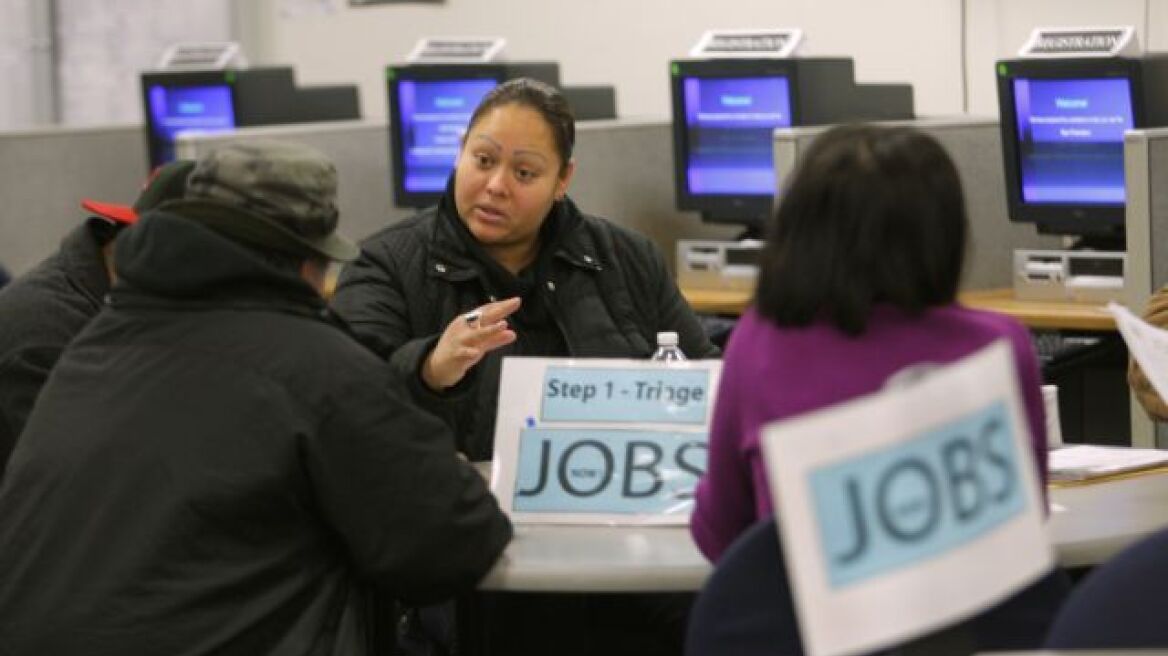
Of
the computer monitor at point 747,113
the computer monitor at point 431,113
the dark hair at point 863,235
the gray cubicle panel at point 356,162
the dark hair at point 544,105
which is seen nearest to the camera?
the dark hair at point 863,235

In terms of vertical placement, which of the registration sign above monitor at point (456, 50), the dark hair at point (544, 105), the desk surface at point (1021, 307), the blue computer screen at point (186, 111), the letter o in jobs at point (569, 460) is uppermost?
the registration sign above monitor at point (456, 50)

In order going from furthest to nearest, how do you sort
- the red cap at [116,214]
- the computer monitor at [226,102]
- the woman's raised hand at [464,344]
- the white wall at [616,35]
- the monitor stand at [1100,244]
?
1. the computer monitor at [226,102]
2. the white wall at [616,35]
3. the monitor stand at [1100,244]
4. the red cap at [116,214]
5. the woman's raised hand at [464,344]

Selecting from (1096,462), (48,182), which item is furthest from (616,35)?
(1096,462)

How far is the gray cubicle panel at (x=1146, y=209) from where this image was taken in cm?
451

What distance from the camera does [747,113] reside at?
18.6 ft

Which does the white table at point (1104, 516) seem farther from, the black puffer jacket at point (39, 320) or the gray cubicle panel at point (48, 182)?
the gray cubicle panel at point (48, 182)

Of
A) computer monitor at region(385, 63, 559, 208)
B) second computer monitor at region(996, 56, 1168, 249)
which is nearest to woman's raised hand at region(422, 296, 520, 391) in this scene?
second computer monitor at region(996, 56, 1168, 249)

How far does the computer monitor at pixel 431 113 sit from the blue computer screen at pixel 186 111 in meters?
0.81

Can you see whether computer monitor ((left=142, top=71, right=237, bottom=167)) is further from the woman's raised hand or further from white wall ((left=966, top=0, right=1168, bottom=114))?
the woman's raised hand

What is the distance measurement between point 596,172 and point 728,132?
1.29 ft

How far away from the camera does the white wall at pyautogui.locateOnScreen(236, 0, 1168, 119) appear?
630 centimetres

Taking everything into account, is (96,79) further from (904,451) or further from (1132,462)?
(904,451)

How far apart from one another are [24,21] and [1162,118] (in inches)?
182

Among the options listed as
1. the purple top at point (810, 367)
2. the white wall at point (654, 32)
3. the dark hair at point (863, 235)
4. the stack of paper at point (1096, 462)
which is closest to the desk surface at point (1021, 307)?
the white wall at point (654, 32)
